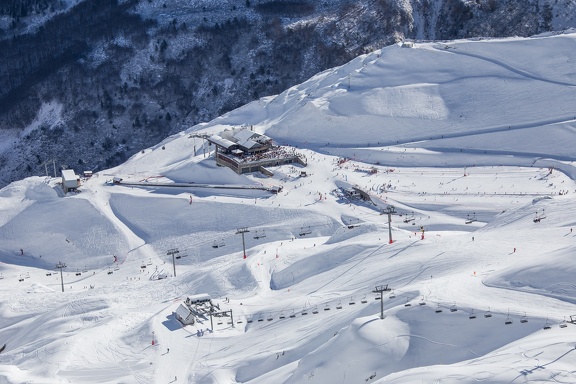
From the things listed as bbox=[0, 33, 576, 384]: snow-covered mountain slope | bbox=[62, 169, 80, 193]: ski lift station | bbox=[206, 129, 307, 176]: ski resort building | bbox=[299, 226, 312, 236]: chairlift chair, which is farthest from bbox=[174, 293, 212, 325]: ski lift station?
bbox=[62, 169, 80, 193]: ski lift station

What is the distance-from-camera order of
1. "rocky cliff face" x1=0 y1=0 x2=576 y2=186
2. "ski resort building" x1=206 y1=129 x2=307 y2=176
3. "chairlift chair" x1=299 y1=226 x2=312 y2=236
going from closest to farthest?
1. "chairlift chair" x1=299 y1=226 x2=312 y2=236
2. "ski resort building" x1=206 y1=129 x2=307 y2=176
3. "rocky cliff face" x1=0 y1=0 x2=576 y2=186

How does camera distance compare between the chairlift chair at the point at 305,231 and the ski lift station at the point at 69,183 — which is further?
the ski lift station at the point at 69,183

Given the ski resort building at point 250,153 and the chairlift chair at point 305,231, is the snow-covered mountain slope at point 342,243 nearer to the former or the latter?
the chairlift chair at point 305,231

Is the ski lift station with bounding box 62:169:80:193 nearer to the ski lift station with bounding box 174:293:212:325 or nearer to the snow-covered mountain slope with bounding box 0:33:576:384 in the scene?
the snow-covered mountain slope with bounding box 0:33:576:384

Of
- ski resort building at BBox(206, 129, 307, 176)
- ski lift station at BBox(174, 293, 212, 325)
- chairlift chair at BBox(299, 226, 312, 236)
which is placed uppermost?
ski resort building at BBox(206, 129, 307, 176)

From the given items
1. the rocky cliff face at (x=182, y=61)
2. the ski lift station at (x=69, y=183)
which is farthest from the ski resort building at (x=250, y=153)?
the rocky cliff face at (x=182, y=61)

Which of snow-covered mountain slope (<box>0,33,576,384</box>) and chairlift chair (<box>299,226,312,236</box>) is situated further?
chairlift chair (<box>299,226,312,236</box>)

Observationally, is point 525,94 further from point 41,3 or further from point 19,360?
point 41,3
